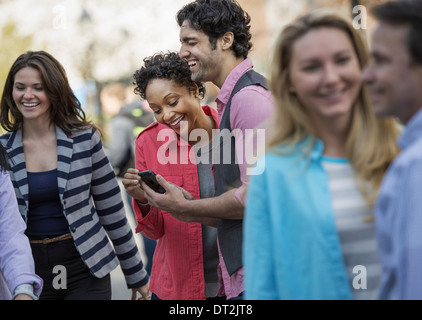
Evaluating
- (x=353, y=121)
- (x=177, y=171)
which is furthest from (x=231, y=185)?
(x=353, y=121)

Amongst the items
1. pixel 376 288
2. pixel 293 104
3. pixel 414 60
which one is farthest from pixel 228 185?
pixel 414 60

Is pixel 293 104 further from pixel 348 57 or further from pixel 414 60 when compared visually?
pixel 414 60

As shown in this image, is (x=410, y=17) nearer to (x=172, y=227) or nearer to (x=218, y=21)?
(x=218, y=21)

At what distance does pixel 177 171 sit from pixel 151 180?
291 mm

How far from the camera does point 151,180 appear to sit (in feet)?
11.5

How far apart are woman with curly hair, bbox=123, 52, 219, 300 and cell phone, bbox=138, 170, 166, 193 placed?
41 millimetres

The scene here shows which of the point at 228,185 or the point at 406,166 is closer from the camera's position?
the point at 406,166

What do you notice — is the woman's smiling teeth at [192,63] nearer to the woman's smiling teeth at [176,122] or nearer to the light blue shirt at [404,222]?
the woman's smiling teeth at [176,122]

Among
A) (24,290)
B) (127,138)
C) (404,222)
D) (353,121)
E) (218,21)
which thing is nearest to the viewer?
(404,222)

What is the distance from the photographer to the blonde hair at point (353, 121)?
2133mm

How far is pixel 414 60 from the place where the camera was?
5.66 feet

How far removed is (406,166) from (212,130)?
2338 mm

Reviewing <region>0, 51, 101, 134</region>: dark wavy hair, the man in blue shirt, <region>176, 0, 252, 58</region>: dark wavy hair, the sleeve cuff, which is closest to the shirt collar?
the man in blue shirt

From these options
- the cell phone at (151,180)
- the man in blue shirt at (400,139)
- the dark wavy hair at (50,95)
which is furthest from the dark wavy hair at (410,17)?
the dark wavy hair at (50,95)
